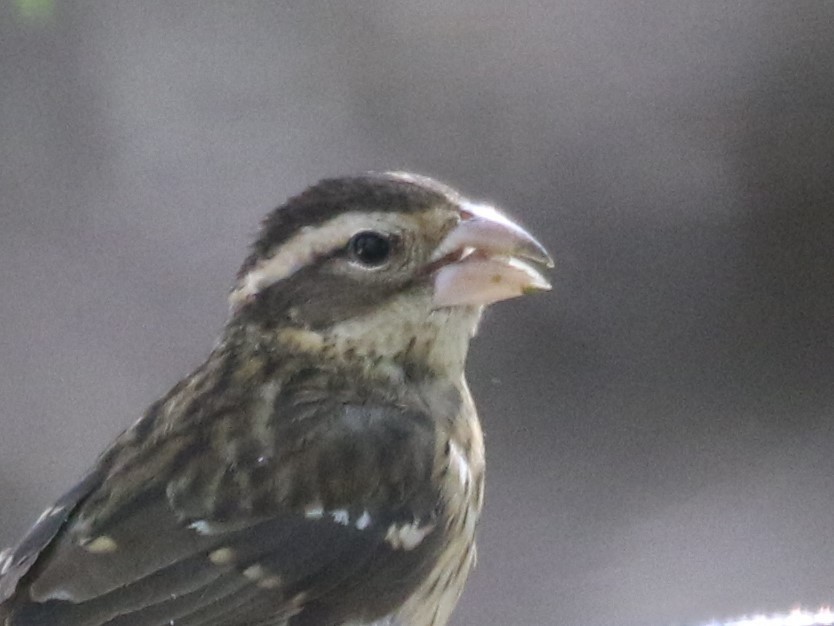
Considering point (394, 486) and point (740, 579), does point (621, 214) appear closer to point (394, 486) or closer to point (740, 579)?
point (740, 579)

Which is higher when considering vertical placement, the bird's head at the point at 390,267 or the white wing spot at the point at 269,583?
the bird's head at the point at 390,267

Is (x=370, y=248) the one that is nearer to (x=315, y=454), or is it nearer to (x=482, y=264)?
(x=482, y=264)

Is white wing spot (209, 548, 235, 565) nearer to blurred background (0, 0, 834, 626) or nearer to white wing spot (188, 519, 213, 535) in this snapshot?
white wing spot (188, 519, 213, 535)

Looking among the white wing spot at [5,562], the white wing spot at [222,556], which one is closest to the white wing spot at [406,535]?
the white wing spot at [222,556]

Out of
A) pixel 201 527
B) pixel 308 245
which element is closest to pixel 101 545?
pixel 201 527

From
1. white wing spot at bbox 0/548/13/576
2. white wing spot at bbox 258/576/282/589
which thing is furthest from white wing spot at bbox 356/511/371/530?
white wing spot at bbox 0/548/13/576

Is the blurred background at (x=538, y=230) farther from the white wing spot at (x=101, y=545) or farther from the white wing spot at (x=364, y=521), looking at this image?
the white wing spot at (x=101, y=545)
